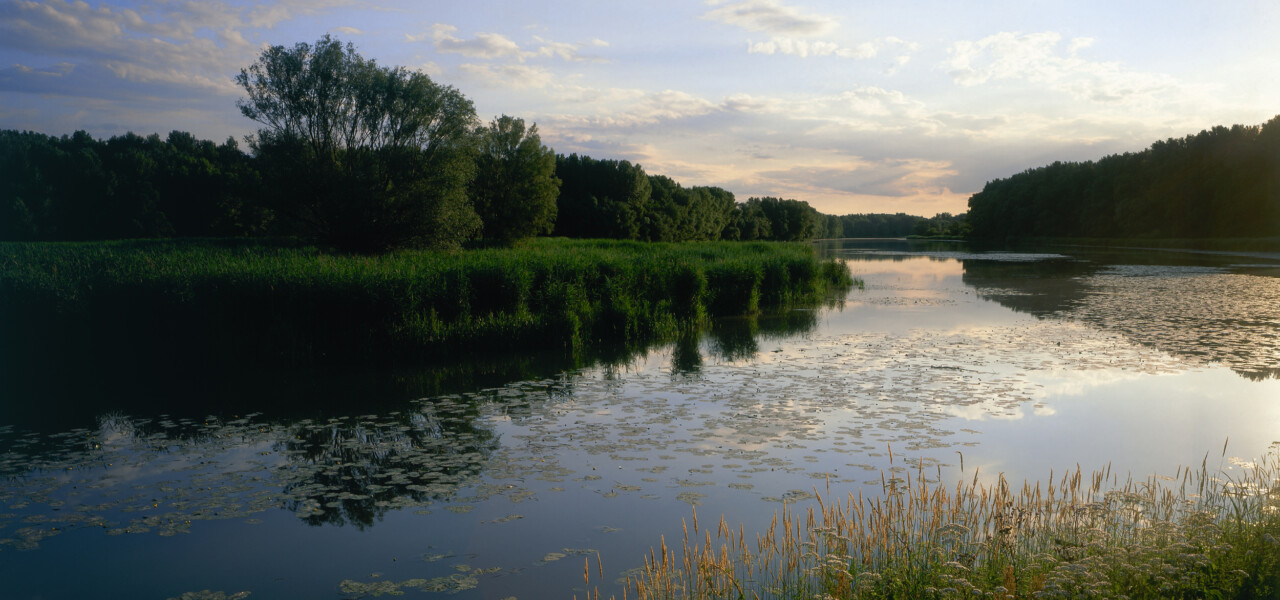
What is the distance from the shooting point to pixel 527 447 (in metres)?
8.56

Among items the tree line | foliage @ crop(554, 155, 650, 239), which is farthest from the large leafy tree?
foliage @ crop(554, 155, 650, 239)

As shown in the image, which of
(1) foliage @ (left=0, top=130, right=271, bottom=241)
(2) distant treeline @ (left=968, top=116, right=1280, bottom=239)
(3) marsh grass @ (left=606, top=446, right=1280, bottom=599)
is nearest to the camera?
(3) marsh grass @ (left=606, top=446, right=1280, bottom=599)

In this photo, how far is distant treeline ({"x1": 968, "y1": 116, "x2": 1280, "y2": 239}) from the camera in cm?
6681

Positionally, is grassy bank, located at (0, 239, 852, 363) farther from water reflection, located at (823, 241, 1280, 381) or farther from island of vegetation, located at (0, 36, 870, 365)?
water reflection, located at (823, 241, 1280, 381)

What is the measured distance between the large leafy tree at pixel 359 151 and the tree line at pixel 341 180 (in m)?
0.07

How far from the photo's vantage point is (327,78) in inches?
1314

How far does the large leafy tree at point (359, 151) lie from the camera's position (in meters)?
32.1

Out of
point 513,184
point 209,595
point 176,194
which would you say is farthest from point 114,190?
point 209,595

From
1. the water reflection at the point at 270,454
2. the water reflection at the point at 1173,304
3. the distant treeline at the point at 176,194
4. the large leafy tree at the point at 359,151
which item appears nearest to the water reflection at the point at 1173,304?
the water reflection at the point at 1173,304

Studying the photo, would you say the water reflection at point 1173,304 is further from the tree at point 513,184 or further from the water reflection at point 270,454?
the tree at point 513,184

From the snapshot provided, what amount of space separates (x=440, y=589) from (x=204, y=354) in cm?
1194

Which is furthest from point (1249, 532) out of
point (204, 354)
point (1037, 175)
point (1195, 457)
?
point (1037, 175)

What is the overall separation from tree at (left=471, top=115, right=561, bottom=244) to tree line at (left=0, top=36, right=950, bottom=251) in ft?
0.36

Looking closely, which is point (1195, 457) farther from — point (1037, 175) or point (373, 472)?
point (1037, 175)
